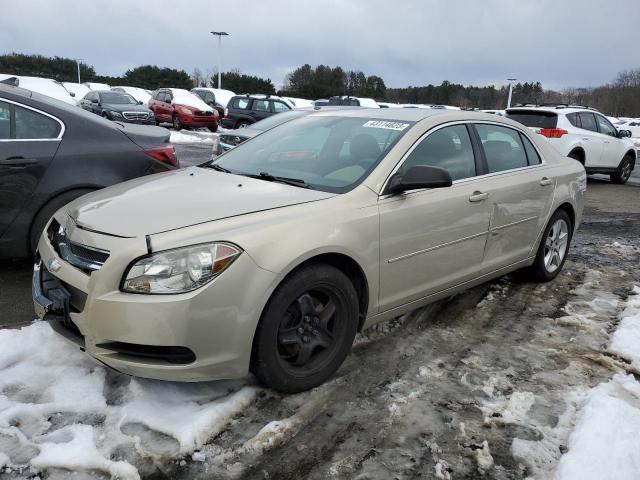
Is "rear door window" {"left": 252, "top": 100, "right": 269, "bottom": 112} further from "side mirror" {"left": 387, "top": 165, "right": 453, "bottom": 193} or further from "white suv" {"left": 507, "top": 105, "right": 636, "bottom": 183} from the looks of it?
"side mirror" {"left": 387, "top": 165, "right": 453, "bottom": 193}

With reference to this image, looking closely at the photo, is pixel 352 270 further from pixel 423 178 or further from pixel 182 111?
pixel 182 111

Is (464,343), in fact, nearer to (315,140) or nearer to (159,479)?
(315,140)

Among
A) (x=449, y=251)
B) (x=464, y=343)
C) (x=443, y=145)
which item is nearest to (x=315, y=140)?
(x=443, y=145)

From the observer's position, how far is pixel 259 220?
9.14ft

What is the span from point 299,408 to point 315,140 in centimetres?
191

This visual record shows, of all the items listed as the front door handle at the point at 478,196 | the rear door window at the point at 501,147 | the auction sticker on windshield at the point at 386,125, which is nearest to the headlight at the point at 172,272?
the auction sticker on windshield at the point at 386,125

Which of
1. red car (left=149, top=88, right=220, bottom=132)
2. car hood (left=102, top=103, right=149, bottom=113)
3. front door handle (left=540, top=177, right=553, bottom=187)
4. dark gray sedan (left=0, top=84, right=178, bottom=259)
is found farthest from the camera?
red car (left=149, top=88, right=220, bottom=132)

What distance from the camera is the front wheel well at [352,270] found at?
296 cm

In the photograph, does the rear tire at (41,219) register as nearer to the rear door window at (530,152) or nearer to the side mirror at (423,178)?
the side mirror at (423,178)

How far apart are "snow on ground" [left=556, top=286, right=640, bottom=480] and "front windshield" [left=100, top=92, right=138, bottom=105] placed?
2070 cm

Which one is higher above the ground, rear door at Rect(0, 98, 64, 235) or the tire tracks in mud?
rear door at Rect(0, 98, 64, 235)

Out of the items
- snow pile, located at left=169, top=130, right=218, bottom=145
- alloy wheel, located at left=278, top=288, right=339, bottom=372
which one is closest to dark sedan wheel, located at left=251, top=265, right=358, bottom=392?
alloy wheel, located at left=278, top=288, right=339, bottom=372

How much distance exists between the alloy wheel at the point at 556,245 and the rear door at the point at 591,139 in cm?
774

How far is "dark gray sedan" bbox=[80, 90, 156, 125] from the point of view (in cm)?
1950
